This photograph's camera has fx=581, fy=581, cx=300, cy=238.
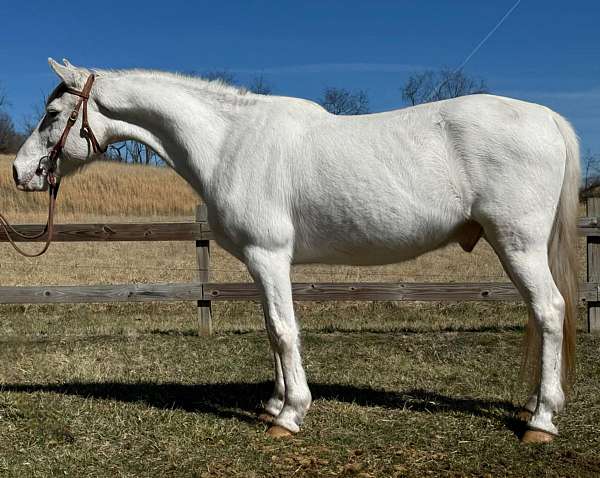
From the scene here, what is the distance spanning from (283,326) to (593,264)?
523 centimetres

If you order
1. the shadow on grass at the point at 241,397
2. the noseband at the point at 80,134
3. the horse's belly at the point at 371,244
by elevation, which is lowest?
the shadow on grass at the point at 241,397

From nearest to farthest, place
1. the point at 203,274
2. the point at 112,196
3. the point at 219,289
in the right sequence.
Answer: the point at 219,289
the point at 203,274
the point at 112,196

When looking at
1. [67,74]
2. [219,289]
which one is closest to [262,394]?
[219,289]

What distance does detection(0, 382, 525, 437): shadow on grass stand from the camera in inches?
174

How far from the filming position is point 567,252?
4020mm

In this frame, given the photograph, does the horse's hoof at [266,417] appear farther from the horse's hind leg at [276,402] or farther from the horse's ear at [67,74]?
the horse's ear at [67,74]

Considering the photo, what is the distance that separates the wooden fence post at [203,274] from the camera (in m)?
7.52

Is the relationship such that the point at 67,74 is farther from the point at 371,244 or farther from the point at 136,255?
the point at 136,255

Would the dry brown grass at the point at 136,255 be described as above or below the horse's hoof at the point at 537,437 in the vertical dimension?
above

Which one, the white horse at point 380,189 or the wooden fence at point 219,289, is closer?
the white horse at point 380,189

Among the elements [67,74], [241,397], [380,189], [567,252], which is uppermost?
[67,74]

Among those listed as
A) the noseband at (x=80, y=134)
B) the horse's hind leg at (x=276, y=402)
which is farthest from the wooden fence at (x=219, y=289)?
the noseband at (x=80, y=134)

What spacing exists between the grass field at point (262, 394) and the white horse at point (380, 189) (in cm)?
38

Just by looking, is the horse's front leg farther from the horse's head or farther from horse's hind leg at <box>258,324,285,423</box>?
the horse's head
